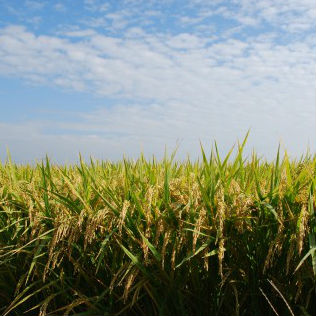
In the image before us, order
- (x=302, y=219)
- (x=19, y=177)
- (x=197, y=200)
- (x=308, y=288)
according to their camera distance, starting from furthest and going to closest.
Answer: (x=19, y=177) < (x=197, y=200) < (x=308, y=288) < (x=302, y=219)

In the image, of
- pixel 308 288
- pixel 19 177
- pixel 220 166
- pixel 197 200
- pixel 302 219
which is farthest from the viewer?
pixel 19 177

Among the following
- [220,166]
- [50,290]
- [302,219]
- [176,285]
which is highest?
[220,166]

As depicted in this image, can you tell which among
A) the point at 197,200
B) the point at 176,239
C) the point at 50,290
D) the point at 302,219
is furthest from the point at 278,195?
the point at 50,290

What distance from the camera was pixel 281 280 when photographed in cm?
224

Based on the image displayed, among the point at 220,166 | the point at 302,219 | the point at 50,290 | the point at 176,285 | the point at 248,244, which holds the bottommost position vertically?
the point at 50,290

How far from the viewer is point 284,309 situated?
7.34 ft

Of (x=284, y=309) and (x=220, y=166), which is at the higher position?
(x=220, y=166)

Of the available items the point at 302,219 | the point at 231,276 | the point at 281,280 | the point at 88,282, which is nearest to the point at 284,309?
the point at 281,280

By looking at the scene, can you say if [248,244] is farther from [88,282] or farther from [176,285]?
[88,282]

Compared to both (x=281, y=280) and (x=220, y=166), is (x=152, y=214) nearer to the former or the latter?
(x=220, y=166)

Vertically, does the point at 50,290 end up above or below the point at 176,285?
below

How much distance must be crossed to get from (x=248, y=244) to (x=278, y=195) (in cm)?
32

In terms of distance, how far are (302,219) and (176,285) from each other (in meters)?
0.76

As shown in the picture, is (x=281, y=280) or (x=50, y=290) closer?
(x=281, y=280)
